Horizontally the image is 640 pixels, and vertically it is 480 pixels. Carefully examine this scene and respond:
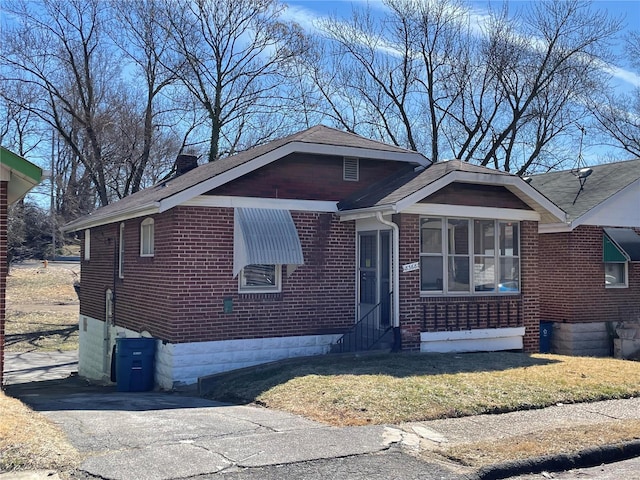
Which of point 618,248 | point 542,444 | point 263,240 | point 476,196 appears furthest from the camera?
point 618,248

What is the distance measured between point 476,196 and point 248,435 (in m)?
8.10

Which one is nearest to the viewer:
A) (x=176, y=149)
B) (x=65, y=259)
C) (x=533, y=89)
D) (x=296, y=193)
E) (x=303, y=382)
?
(x=303, y=382)

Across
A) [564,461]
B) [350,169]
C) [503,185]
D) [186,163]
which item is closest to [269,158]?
[350,169]

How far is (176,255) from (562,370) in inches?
281

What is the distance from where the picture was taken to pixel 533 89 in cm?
3042

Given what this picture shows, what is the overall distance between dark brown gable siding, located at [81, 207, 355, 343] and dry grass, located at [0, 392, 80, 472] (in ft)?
14.9

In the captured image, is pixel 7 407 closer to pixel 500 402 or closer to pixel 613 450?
pixel 500 402

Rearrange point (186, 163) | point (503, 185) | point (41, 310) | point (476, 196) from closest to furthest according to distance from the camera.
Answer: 1. point (476, 196)
2. point (503, 185)
3. point (186, 163)
4. point (41, 310)

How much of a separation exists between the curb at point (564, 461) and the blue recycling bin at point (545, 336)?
394 inches

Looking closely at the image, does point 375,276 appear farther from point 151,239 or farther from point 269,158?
point 151,239

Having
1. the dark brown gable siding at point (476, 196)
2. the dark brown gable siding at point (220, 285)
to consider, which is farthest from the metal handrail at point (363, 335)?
the dark brown gable siding at point (476, 196)

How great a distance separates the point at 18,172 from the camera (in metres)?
9.80

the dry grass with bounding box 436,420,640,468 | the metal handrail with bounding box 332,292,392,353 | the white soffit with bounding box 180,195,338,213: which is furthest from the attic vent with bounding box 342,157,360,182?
the dry grass with bounding box 436,420,640,468

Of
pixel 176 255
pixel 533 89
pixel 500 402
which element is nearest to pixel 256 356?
pixel 176 255
